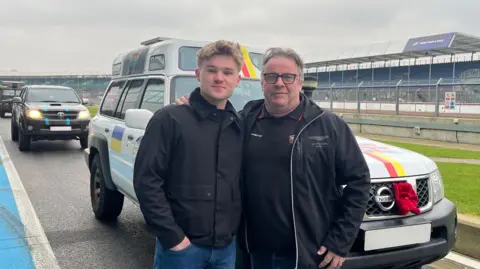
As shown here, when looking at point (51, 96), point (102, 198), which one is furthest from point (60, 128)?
point (102, 198)

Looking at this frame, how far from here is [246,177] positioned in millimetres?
2285

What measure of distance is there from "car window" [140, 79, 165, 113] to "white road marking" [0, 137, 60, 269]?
1.74 m

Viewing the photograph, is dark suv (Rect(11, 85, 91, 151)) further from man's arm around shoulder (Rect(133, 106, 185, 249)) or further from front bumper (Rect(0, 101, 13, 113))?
front bumper (Rect(0, 101, 13, 113))

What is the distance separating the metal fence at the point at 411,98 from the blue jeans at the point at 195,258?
12.6 metres

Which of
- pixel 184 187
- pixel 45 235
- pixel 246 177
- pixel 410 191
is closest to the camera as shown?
pixel 184 187

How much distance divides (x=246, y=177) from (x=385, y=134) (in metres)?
13.9

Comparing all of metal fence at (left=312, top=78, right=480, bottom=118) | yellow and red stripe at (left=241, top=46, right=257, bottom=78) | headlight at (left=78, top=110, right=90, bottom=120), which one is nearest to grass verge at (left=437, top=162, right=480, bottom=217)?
yellow and red stripe at (left=241, top=46, right=257, bottom=78)

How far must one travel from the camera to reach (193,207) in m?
2.14

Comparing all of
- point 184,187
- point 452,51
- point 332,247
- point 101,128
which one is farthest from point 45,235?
point 452,51

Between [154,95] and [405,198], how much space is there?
2589 millimetres

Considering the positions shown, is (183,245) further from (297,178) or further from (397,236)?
(397,236)

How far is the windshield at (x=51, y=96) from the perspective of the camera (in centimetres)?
1284

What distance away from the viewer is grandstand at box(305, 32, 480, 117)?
13656 millimetres

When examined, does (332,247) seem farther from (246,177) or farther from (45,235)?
(45,235)
